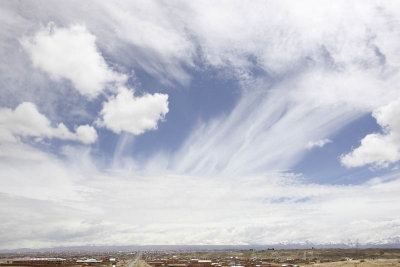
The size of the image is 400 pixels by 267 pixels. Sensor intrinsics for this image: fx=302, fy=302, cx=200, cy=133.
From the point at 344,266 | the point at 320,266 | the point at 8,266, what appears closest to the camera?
the point at 344,266

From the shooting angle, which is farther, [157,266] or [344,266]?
[157,266]

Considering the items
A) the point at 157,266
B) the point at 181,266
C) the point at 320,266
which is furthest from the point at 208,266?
the point at 320,266

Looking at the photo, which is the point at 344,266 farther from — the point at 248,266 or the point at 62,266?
the point at 62,266

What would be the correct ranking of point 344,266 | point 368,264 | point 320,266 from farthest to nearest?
point 320,266 → point 344,266 → point 368,264

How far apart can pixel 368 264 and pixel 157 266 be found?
97257 millimetres

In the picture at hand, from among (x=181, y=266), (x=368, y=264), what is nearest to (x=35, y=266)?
(x=181, y=266)

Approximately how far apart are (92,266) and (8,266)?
120ft

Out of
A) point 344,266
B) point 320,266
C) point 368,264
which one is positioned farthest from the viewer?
point 320,266

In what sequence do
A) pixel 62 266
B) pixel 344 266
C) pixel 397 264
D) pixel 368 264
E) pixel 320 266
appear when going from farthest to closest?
1. pixel 62 266
2. pixel 320 266
3. pixel 344 266
4. pixel 368 264
5. pixel 397 264

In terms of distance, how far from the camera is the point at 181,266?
14525 centimetres

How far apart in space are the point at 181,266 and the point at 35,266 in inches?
2718

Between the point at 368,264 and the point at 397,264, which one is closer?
the point at 397,264

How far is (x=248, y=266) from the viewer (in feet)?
468

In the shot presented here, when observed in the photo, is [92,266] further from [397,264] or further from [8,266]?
[397,264]
